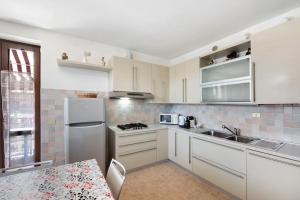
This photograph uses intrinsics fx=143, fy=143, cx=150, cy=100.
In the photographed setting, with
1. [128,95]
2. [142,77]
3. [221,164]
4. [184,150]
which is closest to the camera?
[221,164]

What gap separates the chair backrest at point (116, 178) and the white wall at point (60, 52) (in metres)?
1.82

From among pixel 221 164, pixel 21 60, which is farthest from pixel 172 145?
pixel 21 60

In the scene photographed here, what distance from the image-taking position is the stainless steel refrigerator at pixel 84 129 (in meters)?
2.10

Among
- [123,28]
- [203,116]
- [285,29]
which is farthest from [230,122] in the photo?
[123,28]

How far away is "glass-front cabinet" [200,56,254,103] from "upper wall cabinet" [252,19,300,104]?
0.38 feet

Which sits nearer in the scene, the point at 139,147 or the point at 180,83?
the point at 139,147

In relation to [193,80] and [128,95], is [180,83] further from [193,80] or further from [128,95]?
[128,95]

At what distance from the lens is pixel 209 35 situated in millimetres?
2484

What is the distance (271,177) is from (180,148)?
1.45 m

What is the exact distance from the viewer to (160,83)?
3.30m

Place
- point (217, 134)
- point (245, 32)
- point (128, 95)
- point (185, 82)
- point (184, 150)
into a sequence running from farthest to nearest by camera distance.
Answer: point (185, 82) → point (128, 95) → point (184, 150) → point (217, 134) → point (245, 32)

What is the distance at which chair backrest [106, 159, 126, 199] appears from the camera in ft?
3.64

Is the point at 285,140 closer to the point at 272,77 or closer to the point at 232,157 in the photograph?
the point at 232,157

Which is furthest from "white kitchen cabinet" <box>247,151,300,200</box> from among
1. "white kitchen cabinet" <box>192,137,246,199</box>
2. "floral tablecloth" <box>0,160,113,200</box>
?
"floral tablecloth" <box>0,160,113,200</box>
